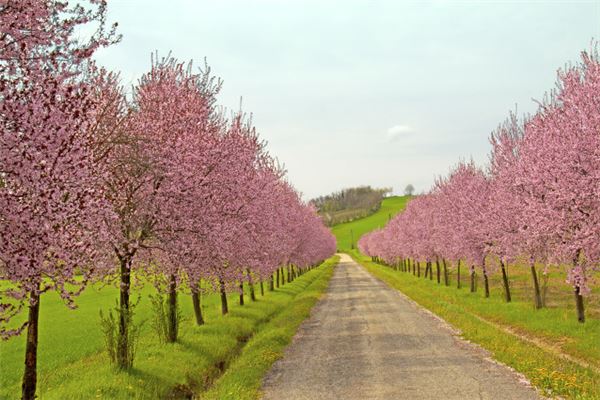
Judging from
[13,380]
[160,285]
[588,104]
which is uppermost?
[588,104]

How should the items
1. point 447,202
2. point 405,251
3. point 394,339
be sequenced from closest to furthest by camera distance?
point 394,339 < point 447,202 < point 405,251

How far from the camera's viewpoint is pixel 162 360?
17.4 metres

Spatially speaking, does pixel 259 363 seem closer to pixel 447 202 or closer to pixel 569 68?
pixel 569 68

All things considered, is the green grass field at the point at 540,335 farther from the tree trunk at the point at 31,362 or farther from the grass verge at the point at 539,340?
the tree trunk at the point at 31,362

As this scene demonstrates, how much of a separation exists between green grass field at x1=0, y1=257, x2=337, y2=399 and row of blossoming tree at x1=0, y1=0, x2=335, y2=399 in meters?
1.25

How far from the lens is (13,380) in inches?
695

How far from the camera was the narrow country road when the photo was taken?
1282cm

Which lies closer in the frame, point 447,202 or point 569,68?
point 569,68

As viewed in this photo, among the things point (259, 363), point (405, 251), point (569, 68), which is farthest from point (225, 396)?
point (405, 251)

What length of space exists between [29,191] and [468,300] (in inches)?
1319

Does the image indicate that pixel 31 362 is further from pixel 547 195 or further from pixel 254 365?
pixel 547 195

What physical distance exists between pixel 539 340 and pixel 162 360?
16243 mm

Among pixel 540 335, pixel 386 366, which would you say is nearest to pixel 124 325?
pixel 386 366

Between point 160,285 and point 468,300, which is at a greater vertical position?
point 160,285
